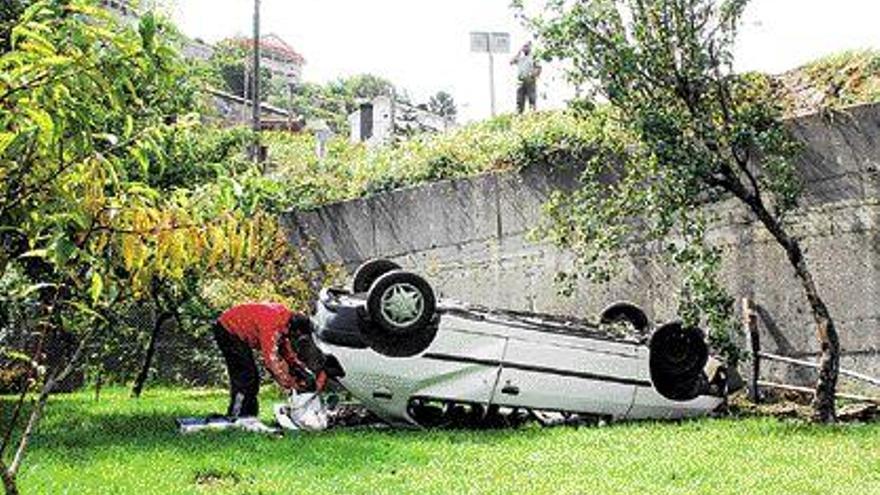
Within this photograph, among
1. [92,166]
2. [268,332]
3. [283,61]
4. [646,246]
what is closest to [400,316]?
[268,332]

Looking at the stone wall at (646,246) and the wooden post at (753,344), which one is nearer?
the stone wall at (646,246)

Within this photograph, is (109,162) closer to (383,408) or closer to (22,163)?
(22,163)

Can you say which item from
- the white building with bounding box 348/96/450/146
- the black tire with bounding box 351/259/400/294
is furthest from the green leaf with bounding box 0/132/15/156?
the white building with bounding box 348/96/450/146

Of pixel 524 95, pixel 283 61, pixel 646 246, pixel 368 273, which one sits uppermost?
pixel 283 61

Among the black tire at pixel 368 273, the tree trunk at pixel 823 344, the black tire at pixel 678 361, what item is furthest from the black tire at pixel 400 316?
the tree trunk at pixel 823 344

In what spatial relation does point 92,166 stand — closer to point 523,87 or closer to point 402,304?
point 402,304

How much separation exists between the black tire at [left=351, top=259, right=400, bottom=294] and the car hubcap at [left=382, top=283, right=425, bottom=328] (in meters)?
1.81

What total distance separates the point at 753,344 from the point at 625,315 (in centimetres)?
153

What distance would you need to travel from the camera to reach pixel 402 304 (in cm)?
963

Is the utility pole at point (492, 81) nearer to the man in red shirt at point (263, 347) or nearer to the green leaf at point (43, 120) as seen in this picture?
the man in red shirt at point (263, 347)

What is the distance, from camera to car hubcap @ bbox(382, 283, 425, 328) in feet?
31.6

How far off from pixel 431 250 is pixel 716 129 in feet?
19.7

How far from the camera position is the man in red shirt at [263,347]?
10.2 m

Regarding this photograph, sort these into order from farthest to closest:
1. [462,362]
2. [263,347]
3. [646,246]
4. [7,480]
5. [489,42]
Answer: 1. [489,42]
2. [646,246]
3. [263,347]
4. [462,362]
5. [7,480]
